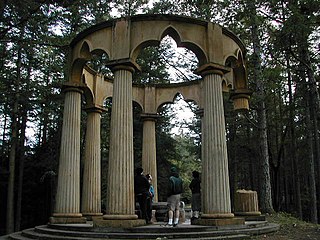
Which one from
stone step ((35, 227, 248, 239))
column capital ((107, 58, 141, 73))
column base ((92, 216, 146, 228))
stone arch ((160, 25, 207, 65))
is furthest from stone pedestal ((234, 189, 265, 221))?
column capital ((107, 58, 141, 73))

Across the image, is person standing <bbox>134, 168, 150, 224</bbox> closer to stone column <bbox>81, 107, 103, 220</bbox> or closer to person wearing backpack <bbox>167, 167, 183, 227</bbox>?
person wearing backpack <bbox>167, 167, 183, 227</bbox>

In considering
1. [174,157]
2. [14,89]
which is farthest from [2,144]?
[174,157]

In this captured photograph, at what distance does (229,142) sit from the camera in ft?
110

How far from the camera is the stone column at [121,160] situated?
35.9 ft

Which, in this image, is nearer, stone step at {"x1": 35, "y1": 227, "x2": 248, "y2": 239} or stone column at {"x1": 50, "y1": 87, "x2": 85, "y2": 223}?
stone step at {"x1": 35, "y1": 227, "x2": 248, "y2": 239}

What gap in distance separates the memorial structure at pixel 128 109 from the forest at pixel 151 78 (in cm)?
126

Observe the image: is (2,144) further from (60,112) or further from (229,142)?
(229,142)

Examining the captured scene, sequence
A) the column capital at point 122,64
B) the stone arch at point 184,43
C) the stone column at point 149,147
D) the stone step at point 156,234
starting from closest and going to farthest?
the stone step at point 156,234
the column capital at point 122,64
the stone arch at point 184,43
the stone column at point 149,147

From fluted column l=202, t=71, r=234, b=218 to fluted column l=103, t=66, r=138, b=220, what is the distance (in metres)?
2.60

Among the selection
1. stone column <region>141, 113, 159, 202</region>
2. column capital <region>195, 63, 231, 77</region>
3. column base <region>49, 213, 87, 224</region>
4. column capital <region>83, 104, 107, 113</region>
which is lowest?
column base <region>49, 213, 87, 224</region>

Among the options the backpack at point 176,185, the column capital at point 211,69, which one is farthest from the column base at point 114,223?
the column capital at point 211,69

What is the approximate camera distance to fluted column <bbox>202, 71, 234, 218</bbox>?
37.1 ft

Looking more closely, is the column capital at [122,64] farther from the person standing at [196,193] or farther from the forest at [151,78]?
the person standing at [196,193]

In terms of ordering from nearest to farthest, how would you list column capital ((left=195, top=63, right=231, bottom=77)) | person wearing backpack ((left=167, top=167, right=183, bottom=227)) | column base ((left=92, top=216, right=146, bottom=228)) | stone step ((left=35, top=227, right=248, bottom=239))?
stone step ((left=35, top=227, right=248, bottom=239)) → column base ((left=92, top=216, right=146, bottom=228)) → person wearing backpack ((left=167, top=167, right=183, bottom=227)) → column capital ((left=195, top=63, right=231, bottom=77))
